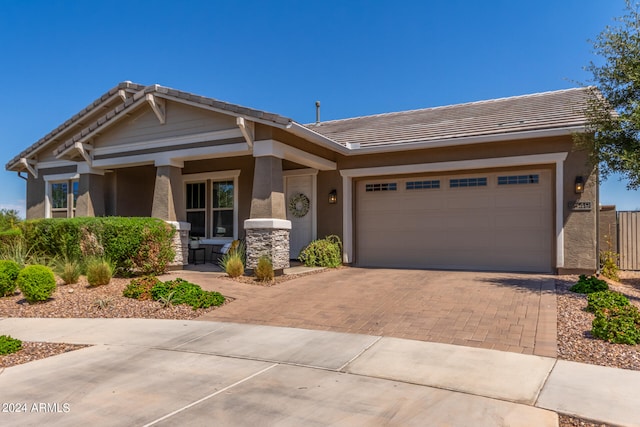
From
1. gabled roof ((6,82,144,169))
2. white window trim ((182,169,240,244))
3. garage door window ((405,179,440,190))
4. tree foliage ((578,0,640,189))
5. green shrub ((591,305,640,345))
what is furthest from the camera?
gabled roof ((6,82,144,169))

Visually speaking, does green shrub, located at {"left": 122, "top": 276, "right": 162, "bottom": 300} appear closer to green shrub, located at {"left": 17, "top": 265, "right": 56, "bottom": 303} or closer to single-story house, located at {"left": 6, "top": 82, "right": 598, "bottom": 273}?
green shrub, located at {"left": 17, "top": 265, "right": 56, "bottom": 303}

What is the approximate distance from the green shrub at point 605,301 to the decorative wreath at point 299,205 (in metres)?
8.44

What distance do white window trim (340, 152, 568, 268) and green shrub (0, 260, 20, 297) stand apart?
8.11 m

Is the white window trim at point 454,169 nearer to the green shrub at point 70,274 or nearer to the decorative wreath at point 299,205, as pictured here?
the decorative wreath at point 299,205

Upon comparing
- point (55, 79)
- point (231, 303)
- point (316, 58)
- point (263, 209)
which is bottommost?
point (231, 303)

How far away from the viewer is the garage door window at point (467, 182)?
1164 cm

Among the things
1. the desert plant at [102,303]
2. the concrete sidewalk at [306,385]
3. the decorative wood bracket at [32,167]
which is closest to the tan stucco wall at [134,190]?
the decorative wood bracket at [32,167]

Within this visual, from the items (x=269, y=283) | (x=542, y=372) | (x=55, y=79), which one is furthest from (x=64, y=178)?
(x=542, y=372)

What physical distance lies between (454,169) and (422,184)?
1.05 metres

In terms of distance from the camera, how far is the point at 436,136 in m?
12.0

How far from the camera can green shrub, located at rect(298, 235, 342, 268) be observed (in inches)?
492

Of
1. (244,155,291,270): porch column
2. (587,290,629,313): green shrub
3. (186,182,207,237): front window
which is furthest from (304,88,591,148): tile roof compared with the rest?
(186,182,207,237): front window

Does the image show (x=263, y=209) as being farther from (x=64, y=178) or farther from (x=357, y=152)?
(x=64, y=178)

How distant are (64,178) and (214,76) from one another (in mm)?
7579
